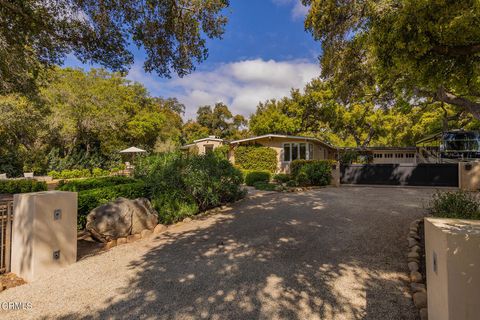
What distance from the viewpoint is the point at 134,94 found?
1161 inches

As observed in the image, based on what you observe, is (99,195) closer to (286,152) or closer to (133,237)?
(133,237)

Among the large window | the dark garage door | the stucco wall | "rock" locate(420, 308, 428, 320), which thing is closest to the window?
the large window

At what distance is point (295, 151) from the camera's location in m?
19.2

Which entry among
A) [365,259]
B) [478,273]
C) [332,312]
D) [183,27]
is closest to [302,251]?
[365,259]

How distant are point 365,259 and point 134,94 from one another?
30.9 meters

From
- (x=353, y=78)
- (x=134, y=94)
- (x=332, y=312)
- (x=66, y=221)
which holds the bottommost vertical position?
(x=332, y=312)

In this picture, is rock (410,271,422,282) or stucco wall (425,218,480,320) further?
rock (410,271,422,282)

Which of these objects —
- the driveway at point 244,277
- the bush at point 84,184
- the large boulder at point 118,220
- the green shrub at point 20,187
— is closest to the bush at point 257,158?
the bush at point 84,184

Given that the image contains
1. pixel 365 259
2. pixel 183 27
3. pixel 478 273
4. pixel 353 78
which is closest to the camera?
pixel 478 273

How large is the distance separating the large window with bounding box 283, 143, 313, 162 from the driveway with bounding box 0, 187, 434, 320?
43.1ft

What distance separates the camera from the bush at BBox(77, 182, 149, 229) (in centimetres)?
574

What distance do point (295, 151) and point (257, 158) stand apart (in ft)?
9.89

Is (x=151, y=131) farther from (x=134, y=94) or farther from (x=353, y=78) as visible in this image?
(x=353, y=78)

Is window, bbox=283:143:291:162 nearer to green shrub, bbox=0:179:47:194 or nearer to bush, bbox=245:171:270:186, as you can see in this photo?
bush, bbox=245:171:270:186
